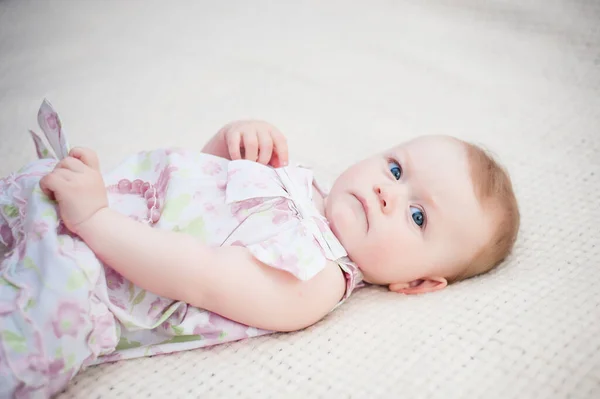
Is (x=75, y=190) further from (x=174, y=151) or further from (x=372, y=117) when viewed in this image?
(x=372, y=117)

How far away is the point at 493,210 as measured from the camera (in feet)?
3.30

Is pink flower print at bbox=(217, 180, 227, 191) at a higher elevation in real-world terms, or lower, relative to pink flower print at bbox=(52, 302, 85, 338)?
higher

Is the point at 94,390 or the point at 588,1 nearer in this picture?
the point at 94,390

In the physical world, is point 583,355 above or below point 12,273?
below

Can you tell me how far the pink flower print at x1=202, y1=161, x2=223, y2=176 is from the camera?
107cm

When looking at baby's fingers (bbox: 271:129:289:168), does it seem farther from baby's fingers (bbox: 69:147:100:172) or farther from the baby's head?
baby's fingers (bbox: 69:147:100:172)

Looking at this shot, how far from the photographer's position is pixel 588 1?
1.72m

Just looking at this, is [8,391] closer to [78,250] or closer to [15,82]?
[78,250]

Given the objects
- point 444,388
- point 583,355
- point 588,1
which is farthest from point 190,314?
point 588,1

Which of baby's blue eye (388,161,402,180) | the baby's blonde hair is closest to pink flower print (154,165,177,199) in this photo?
baby's blue eye (388,161,402,180)

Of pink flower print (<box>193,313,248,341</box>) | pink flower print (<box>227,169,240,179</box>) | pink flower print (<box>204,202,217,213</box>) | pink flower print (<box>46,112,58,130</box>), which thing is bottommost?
pink flower print (<box>193,313,248,341</box>)

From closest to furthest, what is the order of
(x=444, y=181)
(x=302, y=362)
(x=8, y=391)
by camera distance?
(x=8, y=391) → (x=302, y=362) → (x=444, y=181)

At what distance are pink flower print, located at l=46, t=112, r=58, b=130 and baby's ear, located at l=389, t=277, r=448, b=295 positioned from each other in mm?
687

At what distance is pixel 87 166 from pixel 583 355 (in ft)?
2.75
